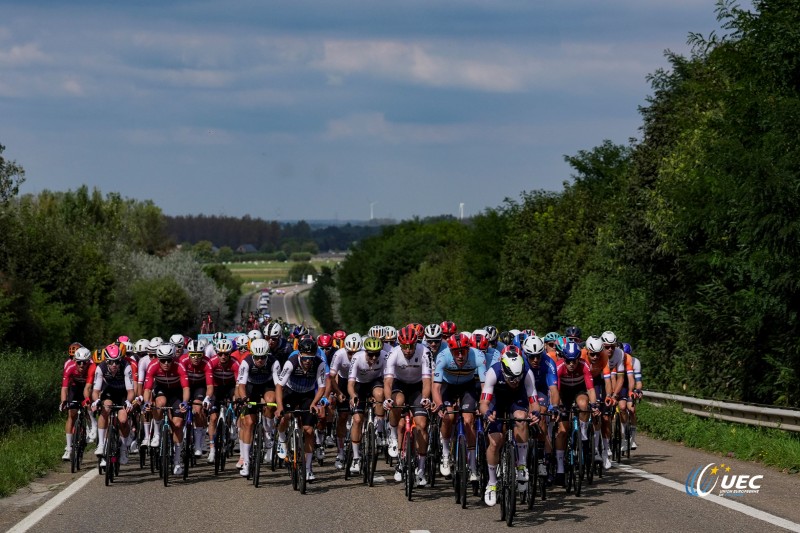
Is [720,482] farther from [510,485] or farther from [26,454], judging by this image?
[26,454]

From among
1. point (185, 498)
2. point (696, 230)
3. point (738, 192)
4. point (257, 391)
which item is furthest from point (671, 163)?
point (185, 498)

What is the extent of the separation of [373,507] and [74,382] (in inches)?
285

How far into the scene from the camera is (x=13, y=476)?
677 inches

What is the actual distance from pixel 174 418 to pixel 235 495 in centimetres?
246

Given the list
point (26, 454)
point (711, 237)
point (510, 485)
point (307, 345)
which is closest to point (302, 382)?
point (307, 345)

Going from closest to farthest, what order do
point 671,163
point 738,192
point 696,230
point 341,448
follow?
1. point 341,448
2. point 738,192
3. point 696,230
4. point 671,163

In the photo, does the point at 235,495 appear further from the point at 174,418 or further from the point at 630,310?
the point at 630,310

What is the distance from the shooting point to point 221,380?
19312 millimetres

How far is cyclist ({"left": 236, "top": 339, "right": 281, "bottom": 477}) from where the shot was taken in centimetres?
1725

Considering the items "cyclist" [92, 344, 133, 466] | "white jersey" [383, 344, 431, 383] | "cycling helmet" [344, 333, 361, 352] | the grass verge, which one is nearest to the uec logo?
the grass verge

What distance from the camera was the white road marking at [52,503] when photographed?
43.3ft

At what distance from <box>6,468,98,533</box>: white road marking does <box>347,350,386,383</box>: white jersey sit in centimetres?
408

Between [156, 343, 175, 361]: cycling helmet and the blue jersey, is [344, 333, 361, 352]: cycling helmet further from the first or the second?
the blue jersey

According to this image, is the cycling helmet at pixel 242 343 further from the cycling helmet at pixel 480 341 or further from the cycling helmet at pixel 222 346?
the cycling helmet at pixel 480 341
